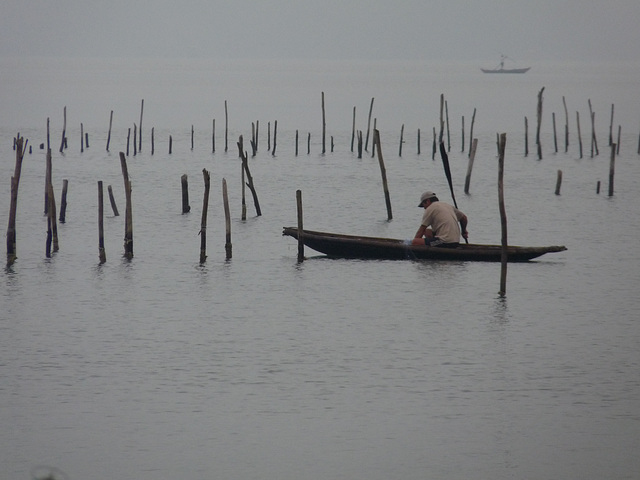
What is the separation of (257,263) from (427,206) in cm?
394

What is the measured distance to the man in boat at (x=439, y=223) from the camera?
67.1 ft

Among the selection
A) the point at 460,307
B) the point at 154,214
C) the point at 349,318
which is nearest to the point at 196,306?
the point at 349,318

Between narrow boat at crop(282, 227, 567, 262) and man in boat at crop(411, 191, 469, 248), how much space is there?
0.13 meters

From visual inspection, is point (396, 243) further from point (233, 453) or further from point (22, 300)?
point (233, 453)

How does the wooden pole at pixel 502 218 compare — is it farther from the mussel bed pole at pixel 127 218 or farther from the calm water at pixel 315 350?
the mussel bed pole at pixel 127 218

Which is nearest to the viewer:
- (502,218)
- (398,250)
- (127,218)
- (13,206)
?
(502,218)

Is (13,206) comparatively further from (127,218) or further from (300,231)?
(300,231)

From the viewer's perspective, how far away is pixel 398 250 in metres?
21.6

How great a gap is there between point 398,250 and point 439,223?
1.14 metres

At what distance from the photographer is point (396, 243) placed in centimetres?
2150

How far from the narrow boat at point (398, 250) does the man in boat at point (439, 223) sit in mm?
128

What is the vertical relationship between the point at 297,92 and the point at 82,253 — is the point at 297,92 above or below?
above

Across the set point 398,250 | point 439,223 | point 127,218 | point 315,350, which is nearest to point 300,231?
point 398,250

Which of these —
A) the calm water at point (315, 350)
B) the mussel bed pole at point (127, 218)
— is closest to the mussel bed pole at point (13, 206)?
the calm water at point (315, 350)
